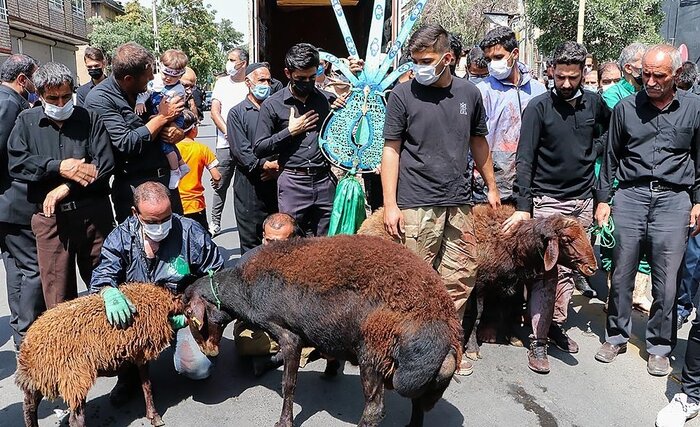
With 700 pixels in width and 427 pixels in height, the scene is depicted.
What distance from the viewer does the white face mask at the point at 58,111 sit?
3.64 meters

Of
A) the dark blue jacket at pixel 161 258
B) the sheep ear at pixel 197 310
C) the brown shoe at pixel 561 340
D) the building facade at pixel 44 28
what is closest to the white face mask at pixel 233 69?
the dark blue jacket at pixel 161 258

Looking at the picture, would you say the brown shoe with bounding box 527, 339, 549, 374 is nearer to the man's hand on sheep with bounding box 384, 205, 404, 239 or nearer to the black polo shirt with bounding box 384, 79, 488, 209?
the black polo shirt with bounding box 384, 79, 488, 209

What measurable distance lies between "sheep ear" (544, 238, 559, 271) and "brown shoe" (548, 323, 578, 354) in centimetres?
96

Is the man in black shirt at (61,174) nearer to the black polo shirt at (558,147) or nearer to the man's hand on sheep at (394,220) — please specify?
the man's hand on sheep at (394,220)

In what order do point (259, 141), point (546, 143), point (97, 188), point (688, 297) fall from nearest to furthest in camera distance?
point (97, 188) → point (546, 143) → point (259, 141) → point (688, 297)

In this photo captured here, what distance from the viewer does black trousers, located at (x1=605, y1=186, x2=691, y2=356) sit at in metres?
4.09

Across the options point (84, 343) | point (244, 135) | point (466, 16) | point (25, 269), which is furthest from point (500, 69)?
point (466, 16)

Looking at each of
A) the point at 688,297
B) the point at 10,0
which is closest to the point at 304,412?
the point at 688,297

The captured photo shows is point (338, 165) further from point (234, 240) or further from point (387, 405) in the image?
point (234, 240)

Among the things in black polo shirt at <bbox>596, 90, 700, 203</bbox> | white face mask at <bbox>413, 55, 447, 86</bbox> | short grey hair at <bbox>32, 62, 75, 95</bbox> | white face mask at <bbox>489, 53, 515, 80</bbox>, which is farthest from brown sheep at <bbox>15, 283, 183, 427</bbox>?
black polo shirt at <bbox>596, 90, 700, 203</bbox>

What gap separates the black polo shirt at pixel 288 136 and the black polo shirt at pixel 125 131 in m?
0.87

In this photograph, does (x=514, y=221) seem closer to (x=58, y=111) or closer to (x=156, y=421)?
(x=156, y=421)

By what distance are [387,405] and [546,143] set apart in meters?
2.42

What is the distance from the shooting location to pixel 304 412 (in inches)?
145
